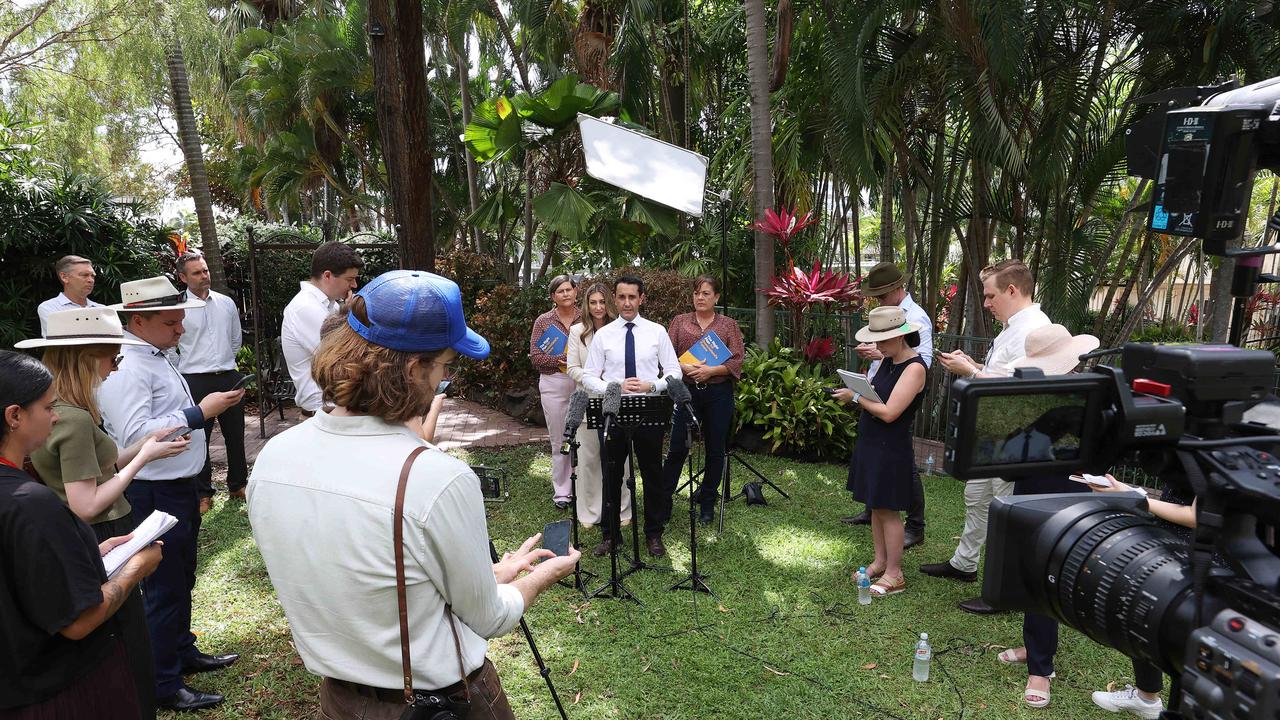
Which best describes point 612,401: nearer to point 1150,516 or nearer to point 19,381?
point 19,381

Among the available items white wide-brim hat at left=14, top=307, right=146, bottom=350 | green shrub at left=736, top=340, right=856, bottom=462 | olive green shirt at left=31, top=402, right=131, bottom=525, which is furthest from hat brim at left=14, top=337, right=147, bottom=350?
green shrub at left=736, top=340, right=856, bottom=462

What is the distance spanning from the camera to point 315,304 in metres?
4.73

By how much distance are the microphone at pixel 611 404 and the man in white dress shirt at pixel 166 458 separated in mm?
1946

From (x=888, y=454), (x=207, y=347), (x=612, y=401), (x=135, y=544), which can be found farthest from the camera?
(x=207, y=347)

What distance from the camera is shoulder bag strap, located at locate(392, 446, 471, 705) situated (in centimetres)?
146

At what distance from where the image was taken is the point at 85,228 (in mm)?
7988

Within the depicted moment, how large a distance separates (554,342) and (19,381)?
4.22 metres

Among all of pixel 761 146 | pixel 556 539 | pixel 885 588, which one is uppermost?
pixel 761 146

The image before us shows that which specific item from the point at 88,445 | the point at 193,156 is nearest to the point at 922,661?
the point at 88,445

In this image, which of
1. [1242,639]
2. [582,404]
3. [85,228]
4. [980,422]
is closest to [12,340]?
[85,228]

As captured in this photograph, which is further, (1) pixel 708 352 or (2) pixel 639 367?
(1) pixel 708 352

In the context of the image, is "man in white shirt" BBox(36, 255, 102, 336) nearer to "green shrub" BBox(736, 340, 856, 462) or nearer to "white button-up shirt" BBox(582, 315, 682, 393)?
"white button-up shirt" BBox(582, 315, 682, 393)

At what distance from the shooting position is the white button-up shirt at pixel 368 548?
149cm

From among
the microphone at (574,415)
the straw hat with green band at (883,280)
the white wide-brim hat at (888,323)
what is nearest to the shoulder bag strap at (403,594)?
the microphone at (574,415)
